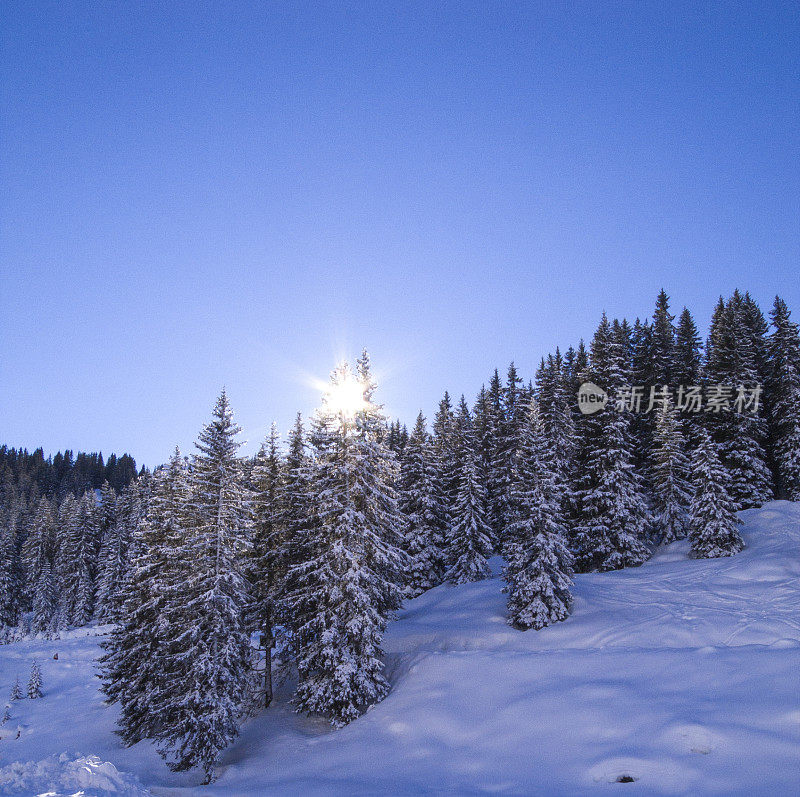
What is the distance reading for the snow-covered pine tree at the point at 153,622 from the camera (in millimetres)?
20594

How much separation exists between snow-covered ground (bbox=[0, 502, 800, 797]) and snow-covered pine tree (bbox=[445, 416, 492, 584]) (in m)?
2.91

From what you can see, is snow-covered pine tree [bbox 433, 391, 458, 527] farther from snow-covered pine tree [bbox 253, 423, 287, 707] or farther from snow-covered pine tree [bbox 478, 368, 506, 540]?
snow-covered pine tree [bbox 253, 423, 287, 707]

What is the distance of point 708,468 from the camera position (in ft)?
103

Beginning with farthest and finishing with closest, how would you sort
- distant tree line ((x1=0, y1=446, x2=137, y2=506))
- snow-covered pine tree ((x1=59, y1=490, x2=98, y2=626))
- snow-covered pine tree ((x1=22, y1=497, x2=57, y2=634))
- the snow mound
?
distant tree line ((x1=0, y1=446, x2=137, y2=506))
snow-covered pine tree ((x1=22, y1=497, x2=57, y2=634))
snow-covered pine tree ((x1=59, y1=490, x2=98, y2=626))
the snow mound

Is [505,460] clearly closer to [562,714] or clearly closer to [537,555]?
[537,555]

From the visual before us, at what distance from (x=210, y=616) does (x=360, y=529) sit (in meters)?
6.70

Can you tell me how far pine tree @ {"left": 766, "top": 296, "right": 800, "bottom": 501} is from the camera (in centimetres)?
3844

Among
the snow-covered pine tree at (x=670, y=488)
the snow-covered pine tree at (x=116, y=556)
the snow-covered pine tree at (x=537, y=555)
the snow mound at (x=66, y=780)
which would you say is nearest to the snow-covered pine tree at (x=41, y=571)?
the snow-covered pine tree at (x=116, y=556)

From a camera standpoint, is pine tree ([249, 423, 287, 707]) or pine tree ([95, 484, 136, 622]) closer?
pine tree ([249, 423, 287, 707])

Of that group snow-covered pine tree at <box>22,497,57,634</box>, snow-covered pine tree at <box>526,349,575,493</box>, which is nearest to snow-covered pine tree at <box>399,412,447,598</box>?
snow-covered pine tree at <box>526,349,575,493</box>

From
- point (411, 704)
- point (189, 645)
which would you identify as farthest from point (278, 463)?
point (411, 704)

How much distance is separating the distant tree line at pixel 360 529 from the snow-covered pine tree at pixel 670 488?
0.43 ft

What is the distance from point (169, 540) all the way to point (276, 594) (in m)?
5.46

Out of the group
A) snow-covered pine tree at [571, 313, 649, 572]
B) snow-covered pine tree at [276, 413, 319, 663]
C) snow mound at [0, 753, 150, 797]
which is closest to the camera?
snow mound at [0, 753, 150, 797]
